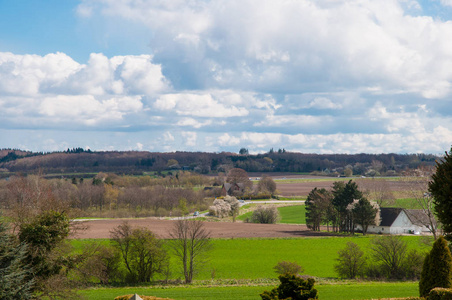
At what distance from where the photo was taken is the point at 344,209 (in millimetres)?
69938

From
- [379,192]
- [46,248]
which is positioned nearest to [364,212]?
[379,192]

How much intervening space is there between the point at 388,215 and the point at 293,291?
200ft

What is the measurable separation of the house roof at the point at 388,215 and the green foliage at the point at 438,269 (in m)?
53.6

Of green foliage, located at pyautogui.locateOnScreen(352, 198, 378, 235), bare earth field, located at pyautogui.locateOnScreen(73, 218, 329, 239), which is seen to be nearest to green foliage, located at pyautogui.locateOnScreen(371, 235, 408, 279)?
bare earth field, located at pyautogui.locateOnScreen(73, 218, 329, 239)

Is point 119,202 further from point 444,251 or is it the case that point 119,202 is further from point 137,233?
point 444,251

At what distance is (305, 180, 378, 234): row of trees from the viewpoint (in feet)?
219

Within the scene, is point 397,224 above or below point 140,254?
below

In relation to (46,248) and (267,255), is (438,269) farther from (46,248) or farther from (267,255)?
(267,255)

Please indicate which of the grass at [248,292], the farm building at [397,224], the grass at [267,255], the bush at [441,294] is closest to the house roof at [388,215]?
the farm building at [397,224]

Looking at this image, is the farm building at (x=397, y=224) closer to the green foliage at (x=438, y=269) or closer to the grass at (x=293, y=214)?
the grass at (x=293, y=214)

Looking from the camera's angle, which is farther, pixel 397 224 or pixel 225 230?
pixel 397 224

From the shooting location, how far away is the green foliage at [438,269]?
2042 centimetres

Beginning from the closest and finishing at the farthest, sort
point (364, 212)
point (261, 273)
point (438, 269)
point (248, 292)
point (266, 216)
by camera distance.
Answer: point (438, 269)
point (248, 292)
point (261, 273)
point (364, 212)
point (266, 216)

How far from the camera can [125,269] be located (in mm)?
41531
